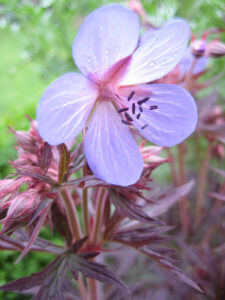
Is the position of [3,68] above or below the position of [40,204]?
below

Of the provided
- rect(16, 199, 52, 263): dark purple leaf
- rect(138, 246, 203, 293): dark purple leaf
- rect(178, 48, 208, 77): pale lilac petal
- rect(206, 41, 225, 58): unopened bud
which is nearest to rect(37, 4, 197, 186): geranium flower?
rect(16, 199, 52, 263): dark purple leaf

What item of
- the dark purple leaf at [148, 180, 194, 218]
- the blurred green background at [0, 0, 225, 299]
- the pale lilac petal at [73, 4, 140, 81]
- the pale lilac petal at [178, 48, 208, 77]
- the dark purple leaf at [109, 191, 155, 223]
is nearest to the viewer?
the pale lilac petal at [73, 4, 140, 81]

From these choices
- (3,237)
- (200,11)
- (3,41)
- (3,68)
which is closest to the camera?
(3,237)

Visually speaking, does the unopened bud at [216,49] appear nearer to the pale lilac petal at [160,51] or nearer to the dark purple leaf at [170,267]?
the pale lilac petal at [160,51]

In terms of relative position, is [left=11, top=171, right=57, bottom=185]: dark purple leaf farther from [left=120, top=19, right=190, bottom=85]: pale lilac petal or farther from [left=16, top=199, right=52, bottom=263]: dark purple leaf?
[left=120, top=19, right=190, bottom=85]: pale lilac petal

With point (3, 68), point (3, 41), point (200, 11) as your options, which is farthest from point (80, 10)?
point (3, 41)

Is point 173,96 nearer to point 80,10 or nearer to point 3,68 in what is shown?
point 80,10

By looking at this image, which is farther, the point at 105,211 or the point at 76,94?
the point at 105,211

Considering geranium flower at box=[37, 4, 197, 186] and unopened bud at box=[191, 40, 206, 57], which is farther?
unopened bud at box=[191, 40, 206, 57]
